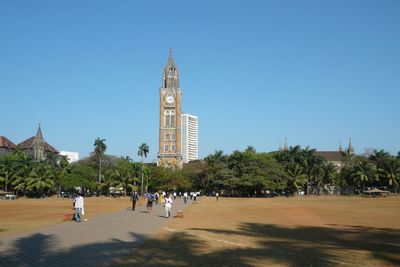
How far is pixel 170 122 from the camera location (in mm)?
137875

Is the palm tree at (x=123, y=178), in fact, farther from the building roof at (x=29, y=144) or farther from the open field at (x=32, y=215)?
the open field at (x=32, y=215)

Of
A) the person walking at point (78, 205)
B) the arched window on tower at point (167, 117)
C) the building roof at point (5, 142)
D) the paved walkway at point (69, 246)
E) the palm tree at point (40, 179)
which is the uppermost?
the arched window on tower at point (167, 117)

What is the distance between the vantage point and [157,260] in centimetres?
1256

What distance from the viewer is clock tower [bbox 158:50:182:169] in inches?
5310

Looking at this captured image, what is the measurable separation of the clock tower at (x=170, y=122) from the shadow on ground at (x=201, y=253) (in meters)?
115

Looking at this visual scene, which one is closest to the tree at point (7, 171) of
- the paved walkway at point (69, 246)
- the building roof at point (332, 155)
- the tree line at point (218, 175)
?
the tree line at point (218, 175)

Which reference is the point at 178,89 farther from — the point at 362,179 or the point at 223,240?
the point at 223,240

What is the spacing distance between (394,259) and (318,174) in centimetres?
9828

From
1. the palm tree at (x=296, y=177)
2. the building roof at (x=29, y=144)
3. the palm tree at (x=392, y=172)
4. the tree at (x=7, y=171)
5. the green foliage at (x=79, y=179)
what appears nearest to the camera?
the tree at (x=7, y=171)

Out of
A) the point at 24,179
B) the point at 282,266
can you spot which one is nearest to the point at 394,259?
the point at 282,266

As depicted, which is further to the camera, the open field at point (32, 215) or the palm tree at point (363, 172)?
the palm tree at point (363, 172)

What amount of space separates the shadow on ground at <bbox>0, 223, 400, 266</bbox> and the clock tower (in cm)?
11521

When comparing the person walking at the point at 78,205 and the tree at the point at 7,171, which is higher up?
the tree at the point at 7,171

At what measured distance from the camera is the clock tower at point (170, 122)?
135 m
